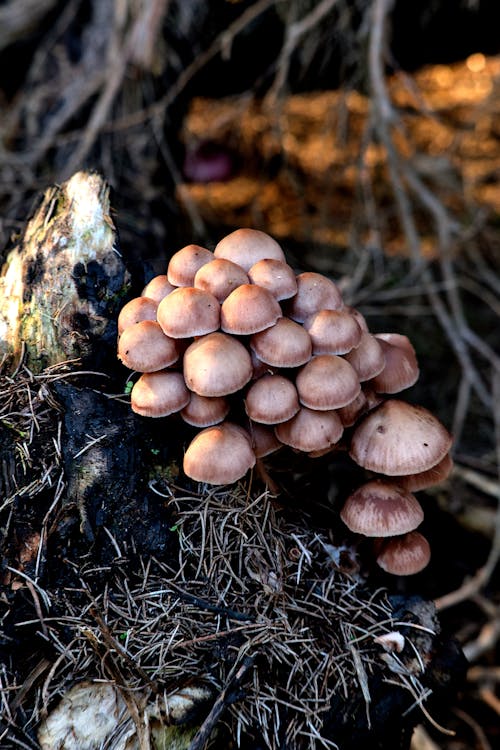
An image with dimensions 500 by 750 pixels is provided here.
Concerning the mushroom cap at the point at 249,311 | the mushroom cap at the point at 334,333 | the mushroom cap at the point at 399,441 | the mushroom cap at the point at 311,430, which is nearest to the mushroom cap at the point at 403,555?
the mushroom cap at the point at 399,441

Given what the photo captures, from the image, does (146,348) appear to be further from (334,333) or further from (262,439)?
(334,333)

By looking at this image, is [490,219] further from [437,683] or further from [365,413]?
[437,683]

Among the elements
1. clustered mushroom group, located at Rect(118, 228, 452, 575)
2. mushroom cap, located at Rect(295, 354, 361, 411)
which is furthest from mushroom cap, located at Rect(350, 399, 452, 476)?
mushroom cap, located at Rect(295, 354, 361, 411)

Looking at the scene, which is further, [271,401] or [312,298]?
[312,298]

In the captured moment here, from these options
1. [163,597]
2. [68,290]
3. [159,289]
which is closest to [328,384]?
[159,289]

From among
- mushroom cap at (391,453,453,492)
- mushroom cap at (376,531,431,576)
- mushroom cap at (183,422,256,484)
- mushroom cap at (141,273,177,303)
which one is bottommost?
mushroom cap at (376,531,431,576)

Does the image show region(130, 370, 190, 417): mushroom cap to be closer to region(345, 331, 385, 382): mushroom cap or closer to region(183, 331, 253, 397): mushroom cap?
region(183, 331, 253, 397): mushroom cap
